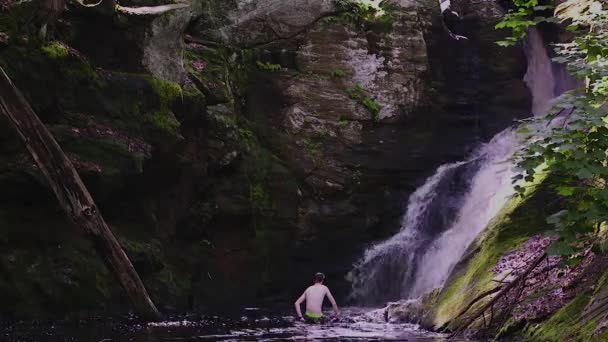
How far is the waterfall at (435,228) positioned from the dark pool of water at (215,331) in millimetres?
4512

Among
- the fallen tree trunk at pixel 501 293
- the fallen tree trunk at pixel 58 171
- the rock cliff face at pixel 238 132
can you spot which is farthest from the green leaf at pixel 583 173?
the rock cliff face at pixel 238 132

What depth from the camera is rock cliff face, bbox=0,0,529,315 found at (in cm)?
1376

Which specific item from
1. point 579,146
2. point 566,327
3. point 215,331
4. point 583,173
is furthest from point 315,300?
point 583,173

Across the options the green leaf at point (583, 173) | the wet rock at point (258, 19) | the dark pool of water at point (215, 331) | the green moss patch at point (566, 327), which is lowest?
the dark pool of water at point (215, 331)

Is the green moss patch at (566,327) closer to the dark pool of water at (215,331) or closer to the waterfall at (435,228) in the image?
the dark pool of water at (215,331)

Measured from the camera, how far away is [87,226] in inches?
392

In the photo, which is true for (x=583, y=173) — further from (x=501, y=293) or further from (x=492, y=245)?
(x=492, y=245)

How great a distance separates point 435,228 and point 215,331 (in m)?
9.60

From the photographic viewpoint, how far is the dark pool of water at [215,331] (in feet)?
35.4

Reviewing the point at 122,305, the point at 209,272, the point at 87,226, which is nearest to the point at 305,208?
the point at 209,272

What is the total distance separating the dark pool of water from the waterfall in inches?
178

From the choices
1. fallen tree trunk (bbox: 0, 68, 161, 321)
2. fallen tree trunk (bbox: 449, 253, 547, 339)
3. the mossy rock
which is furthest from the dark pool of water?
fallen tree trunk (bbox: 0, 68, 161, 321)

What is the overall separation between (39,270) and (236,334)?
458 cm

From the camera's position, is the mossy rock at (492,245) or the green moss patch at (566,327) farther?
the mossy rock at (492,245)
